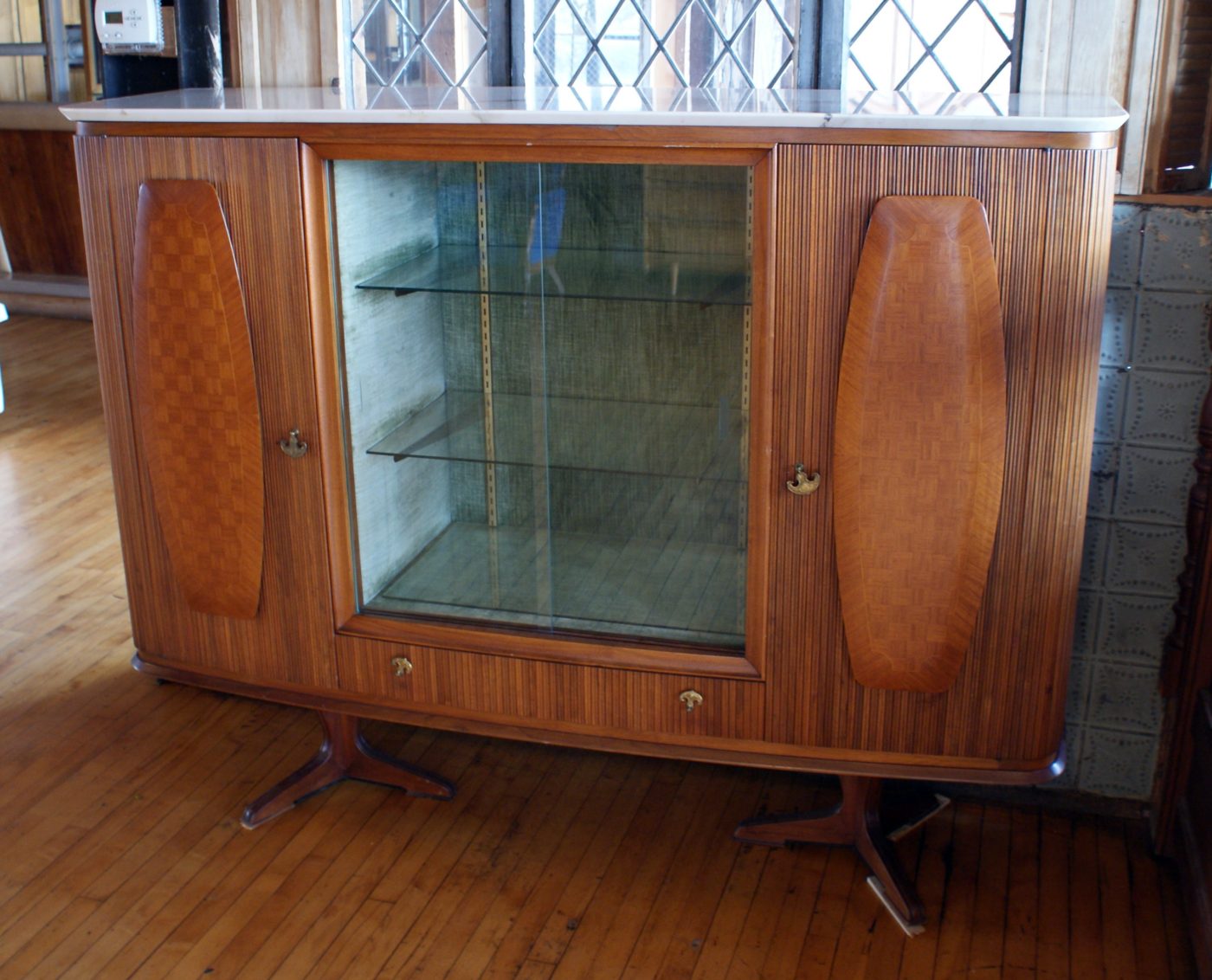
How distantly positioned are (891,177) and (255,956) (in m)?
1.41

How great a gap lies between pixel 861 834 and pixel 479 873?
0.62 m

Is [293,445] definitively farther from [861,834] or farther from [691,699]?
[861,834]

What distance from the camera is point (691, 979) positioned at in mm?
1842

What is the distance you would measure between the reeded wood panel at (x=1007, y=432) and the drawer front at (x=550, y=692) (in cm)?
7

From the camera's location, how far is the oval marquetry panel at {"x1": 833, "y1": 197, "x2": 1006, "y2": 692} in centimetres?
163

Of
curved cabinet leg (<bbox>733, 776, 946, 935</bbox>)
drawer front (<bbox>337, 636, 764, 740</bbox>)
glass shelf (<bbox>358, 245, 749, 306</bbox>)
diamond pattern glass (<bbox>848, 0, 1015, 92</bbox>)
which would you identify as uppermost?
diamond pattern glass (<bbox>848, 0, 1015, 92</bbox>)

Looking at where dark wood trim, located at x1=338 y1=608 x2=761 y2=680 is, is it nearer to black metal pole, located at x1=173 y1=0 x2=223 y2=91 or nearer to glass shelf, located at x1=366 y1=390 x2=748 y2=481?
glass shelf, located at x1=366 y1=390 x2=748 y2=481

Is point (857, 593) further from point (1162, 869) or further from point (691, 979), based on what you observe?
point (1162, 869)

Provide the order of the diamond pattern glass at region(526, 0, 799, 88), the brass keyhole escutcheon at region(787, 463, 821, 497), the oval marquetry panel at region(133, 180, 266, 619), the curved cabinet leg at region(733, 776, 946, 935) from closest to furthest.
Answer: the brass keyhole escutcheon at region(787, 463, 821, 497), the oval marquetry panel at region(133, 180, 266, 619), the curved cabinet leg at region(733, 776, 946, 935), the diamond pattern glass at region(526, 0, 799, 88)

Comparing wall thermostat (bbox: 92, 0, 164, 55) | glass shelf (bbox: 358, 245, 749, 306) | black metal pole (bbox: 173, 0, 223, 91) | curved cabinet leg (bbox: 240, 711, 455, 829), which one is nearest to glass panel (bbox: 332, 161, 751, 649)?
glass shelf (bbox: 358, 245, 749, 306)

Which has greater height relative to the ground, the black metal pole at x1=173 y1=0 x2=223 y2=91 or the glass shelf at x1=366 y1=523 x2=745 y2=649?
the black metal pole at x1=173 y1=0 x2=223 y2=91

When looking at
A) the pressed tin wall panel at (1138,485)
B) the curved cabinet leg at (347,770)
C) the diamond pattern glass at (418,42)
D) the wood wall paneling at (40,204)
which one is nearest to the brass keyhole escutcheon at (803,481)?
the pressed tin wall panel at (1138,485)

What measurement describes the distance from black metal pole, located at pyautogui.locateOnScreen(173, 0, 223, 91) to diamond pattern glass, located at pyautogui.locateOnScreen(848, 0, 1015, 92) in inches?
44.8

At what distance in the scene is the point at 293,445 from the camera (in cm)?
193
